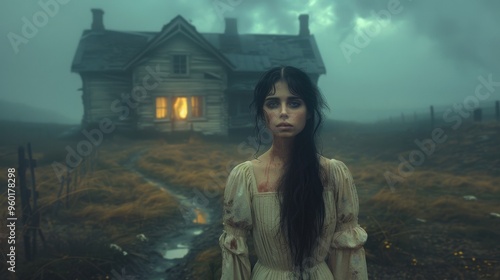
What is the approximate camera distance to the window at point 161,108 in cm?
1920

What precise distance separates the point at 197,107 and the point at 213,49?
3.31m

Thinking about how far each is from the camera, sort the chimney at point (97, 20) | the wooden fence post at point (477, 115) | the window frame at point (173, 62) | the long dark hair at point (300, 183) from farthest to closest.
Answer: the chimney at point (97, 20)
the window frame at point (173, 62)
the wooden fence post at point (477, 115)
the long dark hair at point (300, 183)

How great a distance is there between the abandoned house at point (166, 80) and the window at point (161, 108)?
5 cm

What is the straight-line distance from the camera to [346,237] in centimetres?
206

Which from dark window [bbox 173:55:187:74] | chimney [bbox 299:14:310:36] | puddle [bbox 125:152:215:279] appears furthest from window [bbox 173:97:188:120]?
puddle [bbox 125:152:215:279]

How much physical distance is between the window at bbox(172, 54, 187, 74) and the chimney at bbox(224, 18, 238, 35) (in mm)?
5264

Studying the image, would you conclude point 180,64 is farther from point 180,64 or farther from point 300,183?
point 300,183

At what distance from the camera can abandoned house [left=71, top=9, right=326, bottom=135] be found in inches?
741

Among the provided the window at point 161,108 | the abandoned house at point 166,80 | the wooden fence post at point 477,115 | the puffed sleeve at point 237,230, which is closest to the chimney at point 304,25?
the abandoned house at point 166,80

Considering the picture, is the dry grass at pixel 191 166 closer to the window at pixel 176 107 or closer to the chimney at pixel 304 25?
the window at pixel 176 107

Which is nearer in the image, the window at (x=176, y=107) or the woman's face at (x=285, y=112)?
the woman's face at (x=285, y=112)

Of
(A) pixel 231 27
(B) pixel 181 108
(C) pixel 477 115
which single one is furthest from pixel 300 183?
(A) pixel 231 27

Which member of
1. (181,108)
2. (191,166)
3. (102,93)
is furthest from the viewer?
(181,108)

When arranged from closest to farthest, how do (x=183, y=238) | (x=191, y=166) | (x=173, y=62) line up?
(x=183, y=238)
(x=191, y=166)
(x=173, y=62)
